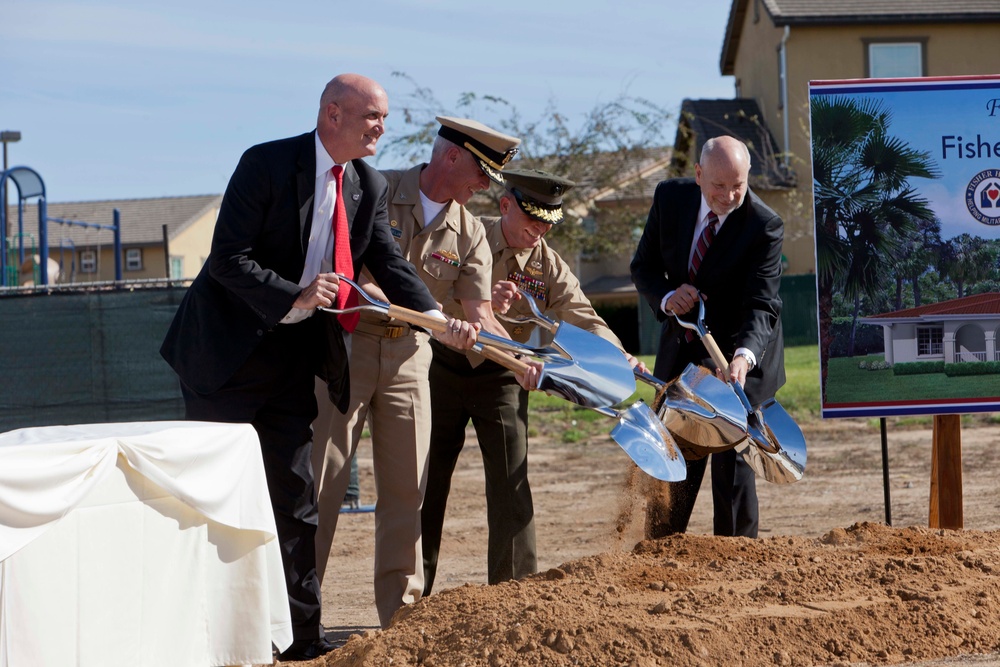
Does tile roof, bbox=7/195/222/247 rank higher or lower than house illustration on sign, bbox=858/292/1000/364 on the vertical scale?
higher

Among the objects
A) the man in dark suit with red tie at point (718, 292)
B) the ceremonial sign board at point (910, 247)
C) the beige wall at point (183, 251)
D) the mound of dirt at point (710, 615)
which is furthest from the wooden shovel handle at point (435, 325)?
the beige wall at point (183, 251)

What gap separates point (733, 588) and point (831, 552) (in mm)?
804

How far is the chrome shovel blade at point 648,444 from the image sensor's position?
4.49m

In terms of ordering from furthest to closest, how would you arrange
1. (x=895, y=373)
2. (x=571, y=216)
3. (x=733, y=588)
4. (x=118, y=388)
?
(x=571, y=216) → (x=118, y=388) → (x=895, y=373) → (x=733, y=588)

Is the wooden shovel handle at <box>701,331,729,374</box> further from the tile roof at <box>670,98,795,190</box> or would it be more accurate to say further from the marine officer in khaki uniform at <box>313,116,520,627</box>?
the tile roof at <box>670,98,795,190</box>

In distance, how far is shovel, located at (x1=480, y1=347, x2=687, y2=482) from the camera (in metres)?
4.41

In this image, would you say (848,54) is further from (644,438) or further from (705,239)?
(644,438)

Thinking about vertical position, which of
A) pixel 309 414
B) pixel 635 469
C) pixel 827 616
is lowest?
pixel 827 616

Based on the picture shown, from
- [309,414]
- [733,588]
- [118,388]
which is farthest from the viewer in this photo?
[118,388]

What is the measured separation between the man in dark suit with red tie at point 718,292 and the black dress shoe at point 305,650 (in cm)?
190

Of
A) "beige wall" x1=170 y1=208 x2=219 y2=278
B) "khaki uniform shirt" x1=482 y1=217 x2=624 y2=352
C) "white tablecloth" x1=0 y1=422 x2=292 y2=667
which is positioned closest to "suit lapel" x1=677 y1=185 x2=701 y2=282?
"khaki uniform shirt" x1=482 y1=217 x2=624 y2=352

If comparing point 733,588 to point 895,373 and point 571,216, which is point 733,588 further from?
point 571,216

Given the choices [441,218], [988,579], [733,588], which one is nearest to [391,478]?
[441,218]

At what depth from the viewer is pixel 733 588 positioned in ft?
13.5
